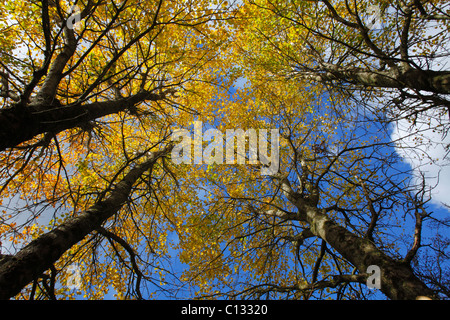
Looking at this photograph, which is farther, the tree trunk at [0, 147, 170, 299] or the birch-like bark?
the birch-like bark

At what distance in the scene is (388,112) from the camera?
3.62m

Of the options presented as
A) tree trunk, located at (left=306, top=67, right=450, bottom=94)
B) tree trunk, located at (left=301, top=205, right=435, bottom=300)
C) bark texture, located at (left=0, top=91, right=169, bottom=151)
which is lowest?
tree trunk, located at (left=301, top=205, right=435, bottom=300)

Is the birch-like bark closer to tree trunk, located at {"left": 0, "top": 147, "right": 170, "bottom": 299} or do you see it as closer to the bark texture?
the bark texture

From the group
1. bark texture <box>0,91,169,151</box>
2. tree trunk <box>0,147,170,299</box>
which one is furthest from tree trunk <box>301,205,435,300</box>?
tree trunk <box>0,147,170,299</box>

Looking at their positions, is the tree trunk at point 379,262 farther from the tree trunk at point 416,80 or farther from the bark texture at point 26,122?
the bark texture at point 26,122

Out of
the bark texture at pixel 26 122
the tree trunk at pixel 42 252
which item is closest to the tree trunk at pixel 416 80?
the bark texture at pixel 26 122

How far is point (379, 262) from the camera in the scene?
87.7 inches

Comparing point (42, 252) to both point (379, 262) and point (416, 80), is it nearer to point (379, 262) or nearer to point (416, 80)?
point (379, 262)

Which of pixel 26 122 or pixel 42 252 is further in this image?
pixel 26 122

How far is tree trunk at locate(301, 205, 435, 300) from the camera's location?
1912 millimetres

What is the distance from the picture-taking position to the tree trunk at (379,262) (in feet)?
6.27

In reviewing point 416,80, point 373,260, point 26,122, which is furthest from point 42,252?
→ point 416,80

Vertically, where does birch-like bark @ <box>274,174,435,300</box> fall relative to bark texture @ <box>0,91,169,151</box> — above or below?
below
